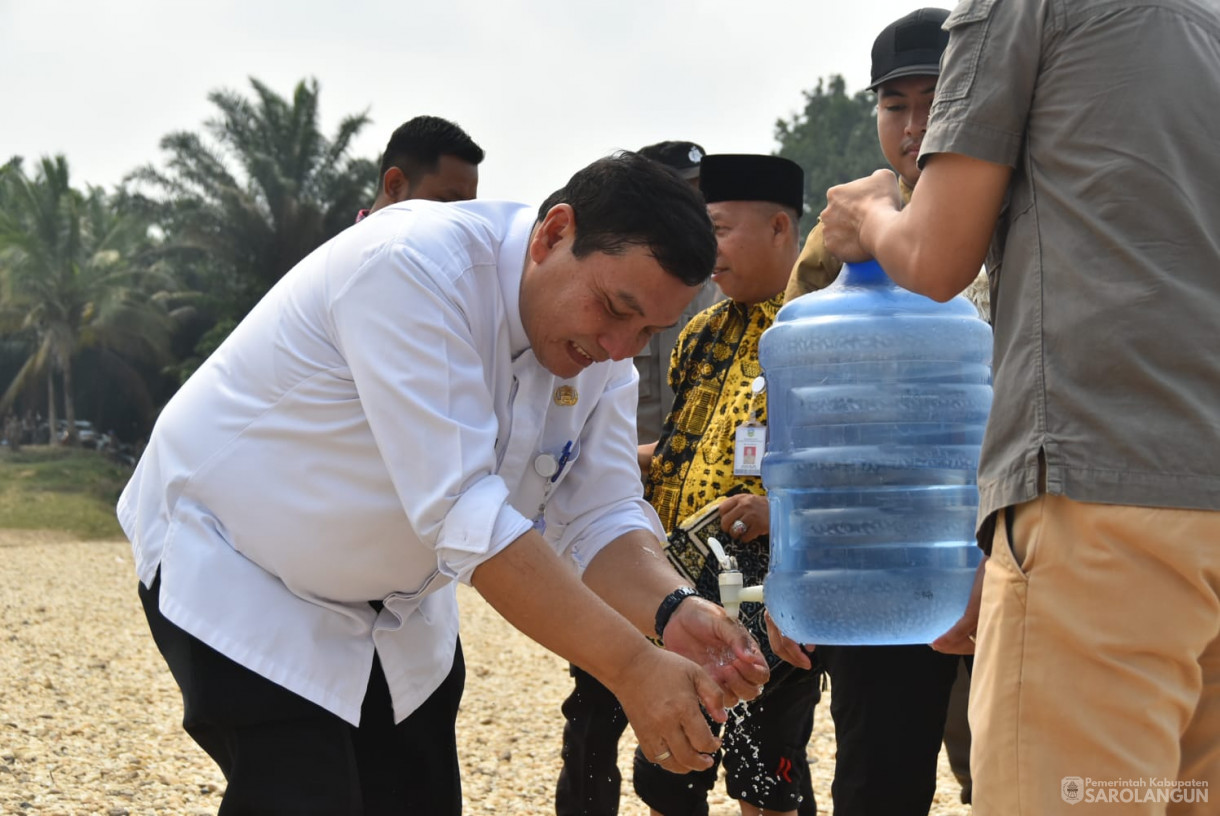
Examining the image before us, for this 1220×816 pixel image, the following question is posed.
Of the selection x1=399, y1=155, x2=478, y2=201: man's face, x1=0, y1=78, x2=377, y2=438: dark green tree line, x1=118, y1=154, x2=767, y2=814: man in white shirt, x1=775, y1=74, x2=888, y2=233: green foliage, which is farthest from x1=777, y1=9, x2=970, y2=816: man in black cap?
x1=775, y1=74, x2=888, y2=233: green foliage

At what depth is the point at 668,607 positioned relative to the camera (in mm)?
2816

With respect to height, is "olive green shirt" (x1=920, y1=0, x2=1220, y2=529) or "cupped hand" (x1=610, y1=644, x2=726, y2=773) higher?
"olive green shirt" (x1=920, y1=0, x2=1220, y2=529)

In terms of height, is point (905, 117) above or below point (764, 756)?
above

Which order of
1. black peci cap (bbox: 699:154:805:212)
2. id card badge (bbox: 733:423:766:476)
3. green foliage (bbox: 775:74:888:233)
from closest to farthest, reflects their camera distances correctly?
1. id card badge (bbox: 733:423:766:476)
2. black peci cap (bbox: 699:154:805:212)
3. green foliage (bbox: 775:74:888:233)

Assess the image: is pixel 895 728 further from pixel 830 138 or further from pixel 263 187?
pixel 830 138

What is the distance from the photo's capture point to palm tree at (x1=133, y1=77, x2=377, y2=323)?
33969mm

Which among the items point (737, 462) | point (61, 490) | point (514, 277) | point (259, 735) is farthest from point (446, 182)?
point (61, 490)

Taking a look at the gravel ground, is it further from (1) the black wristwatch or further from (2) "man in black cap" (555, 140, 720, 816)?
(1) the black wristwatch

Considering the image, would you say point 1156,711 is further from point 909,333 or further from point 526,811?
point 526,811

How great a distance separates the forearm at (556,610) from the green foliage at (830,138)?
186 feet

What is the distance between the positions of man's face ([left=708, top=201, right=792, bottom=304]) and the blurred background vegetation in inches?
1071

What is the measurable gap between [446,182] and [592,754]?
7.98 feet

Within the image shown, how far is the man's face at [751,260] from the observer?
421cm

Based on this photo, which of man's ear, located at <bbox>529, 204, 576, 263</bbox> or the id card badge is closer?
man's ear, located at <bbox>529, 204, 576, 263</bbox>
